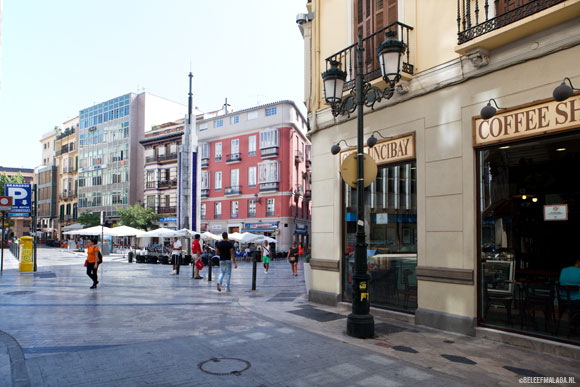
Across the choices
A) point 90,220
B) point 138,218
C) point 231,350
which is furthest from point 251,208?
point 231,350

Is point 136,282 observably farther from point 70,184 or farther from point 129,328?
point 70,184

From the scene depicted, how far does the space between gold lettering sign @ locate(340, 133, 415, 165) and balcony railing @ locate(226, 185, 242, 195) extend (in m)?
35.3

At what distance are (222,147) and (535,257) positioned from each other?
39.8 meters

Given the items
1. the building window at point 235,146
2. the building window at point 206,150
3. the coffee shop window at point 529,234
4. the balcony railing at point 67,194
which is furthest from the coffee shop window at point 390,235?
the balcony railing at point 67,194

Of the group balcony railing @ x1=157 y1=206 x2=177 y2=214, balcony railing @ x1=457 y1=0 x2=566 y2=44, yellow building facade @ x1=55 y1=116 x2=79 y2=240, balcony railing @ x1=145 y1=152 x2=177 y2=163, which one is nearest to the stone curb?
balcony railing @ x1=457 y1=0 x2=566 y2=44

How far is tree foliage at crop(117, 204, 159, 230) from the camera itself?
48.2m

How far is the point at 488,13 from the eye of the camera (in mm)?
7336

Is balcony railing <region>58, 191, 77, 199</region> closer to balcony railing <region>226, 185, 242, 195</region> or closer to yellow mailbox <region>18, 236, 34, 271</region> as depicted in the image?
balcony railing <region>226, 185, 242, 195</region>

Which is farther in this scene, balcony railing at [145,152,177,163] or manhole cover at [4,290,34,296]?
balcony railing at [145,152,177,163]

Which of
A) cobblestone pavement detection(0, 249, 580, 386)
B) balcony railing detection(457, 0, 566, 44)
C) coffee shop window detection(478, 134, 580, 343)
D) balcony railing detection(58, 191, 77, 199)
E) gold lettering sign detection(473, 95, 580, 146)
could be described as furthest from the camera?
balcony railing detection(58, 191, 77, 199)

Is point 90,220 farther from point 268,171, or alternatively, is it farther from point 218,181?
point 268,171

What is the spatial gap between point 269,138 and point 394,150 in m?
34.1

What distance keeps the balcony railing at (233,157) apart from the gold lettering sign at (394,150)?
117ft

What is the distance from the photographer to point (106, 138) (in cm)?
6119
